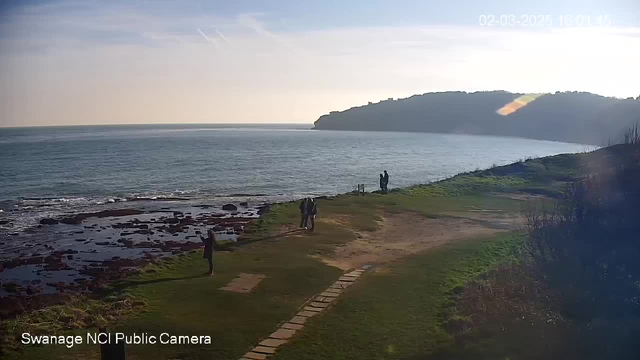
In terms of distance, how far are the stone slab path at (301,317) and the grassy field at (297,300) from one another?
0.28 metres

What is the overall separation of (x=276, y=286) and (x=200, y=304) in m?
2.98

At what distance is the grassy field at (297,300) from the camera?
1327cm

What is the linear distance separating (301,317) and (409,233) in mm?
15072

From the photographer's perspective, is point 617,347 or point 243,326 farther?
point 243,326

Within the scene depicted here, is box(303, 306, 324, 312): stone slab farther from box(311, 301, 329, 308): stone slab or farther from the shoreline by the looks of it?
the shoreline

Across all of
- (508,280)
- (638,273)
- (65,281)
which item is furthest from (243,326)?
(65,281)

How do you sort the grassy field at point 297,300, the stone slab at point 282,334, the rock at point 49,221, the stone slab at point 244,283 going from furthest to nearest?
the rock at point 49,221 < the stone slab at point 244,283 < the stone slab at point 282,334 < the grassy field at point 297,300

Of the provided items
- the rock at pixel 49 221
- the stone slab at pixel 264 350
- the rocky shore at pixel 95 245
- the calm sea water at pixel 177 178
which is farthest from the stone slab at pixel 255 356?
the calm sea water at pixel 177 178

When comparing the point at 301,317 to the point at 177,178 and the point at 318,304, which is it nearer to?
the point at 318,304

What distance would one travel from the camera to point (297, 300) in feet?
56.6

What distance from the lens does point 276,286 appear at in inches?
731

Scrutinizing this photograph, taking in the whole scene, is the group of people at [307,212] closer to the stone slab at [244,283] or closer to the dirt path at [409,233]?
the dirt path at [409,233]

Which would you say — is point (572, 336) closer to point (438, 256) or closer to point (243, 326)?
point (243, 326)

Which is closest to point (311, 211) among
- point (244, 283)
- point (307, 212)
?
point (307, 212)
